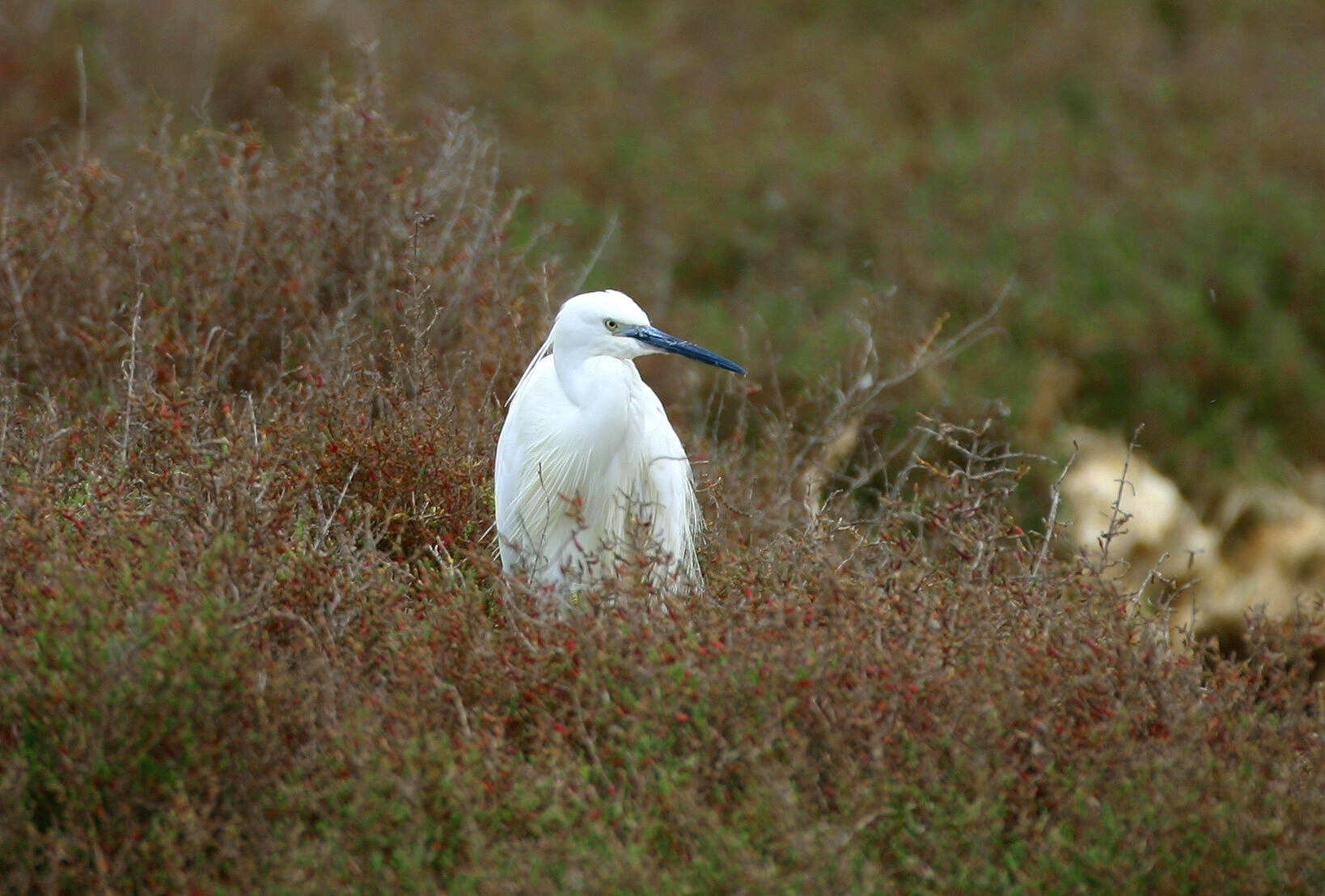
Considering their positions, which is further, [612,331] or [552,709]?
[612,331]

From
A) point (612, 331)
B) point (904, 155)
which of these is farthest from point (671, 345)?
point (904, 155)

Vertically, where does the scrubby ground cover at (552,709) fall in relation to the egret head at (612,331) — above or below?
below

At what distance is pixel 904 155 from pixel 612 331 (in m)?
6.21

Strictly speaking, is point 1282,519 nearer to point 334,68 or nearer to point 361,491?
point 361,491

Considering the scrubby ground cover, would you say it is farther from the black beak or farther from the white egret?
the black beak

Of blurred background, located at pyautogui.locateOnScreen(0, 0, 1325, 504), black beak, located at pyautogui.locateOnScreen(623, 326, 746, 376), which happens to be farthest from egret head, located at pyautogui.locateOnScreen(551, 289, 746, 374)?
blurred background, located at pyautogui.locateOnScreen(0, 0, 1325, 504)

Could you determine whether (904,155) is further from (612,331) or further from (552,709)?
(552,709)

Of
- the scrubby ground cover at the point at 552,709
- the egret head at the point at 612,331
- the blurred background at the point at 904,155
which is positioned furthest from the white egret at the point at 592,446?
the blurred background at the point at 904,155

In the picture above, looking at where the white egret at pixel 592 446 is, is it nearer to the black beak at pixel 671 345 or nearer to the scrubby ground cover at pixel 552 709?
the black beak at pixel 671 345

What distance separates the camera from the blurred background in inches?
301

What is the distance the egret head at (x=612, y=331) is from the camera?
3.60 m

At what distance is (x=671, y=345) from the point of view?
3.62m

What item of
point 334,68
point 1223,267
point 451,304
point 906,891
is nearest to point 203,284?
point 451,304

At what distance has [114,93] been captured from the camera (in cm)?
811
